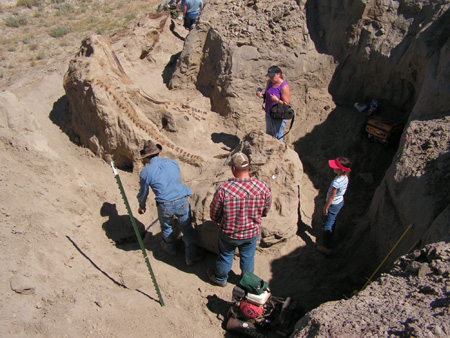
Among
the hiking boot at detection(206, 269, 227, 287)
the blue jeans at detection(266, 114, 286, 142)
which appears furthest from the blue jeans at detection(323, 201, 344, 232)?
the blue jeans at detection(266, 114, 286, 142)

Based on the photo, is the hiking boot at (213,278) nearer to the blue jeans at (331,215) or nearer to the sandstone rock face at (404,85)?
the blue jeans at (331,215)

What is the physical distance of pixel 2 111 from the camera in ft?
19.3

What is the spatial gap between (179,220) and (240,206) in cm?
127

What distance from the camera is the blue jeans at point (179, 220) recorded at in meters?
4.71

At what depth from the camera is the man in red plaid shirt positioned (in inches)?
152

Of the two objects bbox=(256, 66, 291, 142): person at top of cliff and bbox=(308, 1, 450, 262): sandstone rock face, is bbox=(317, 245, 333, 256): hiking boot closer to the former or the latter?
bbox=(308, 1, 450, 262): sandstone rock face

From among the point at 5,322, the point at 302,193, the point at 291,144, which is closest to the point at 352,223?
the point at 302,193

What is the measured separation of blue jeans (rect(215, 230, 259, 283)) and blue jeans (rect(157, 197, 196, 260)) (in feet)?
1.87

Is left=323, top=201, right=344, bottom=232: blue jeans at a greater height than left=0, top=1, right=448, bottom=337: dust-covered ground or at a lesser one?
greater

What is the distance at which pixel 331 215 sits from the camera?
4.97 m

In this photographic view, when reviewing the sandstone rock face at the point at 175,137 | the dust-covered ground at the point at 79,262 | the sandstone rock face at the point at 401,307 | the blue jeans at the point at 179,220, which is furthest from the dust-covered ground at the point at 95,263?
the sandstone rock face at the point at 401,307

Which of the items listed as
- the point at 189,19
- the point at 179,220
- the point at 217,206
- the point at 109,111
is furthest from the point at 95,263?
the point at 189,19

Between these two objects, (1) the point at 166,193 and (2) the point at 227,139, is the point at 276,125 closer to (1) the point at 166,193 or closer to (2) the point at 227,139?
(2) the point at 227,139

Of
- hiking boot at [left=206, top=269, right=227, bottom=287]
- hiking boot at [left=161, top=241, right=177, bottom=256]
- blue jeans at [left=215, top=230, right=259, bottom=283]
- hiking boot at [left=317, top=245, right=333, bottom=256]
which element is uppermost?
blue jeans at [left=215, top=230, right=259, bottom=283]
